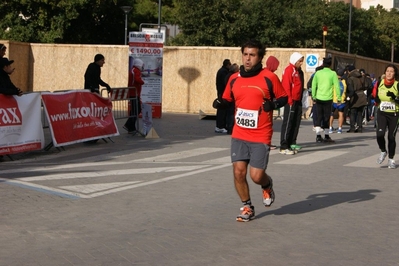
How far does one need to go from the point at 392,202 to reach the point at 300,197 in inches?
46.2

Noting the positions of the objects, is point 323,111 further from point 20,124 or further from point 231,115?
point 20,124

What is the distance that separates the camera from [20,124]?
47.9 feet

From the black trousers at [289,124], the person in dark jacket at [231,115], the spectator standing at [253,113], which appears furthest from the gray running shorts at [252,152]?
the person in dark jacket at [231,115]

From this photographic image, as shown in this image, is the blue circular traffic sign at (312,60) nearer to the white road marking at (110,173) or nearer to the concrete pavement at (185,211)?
the concrete pavement at (185,211)

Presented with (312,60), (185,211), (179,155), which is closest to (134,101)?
(179,155)

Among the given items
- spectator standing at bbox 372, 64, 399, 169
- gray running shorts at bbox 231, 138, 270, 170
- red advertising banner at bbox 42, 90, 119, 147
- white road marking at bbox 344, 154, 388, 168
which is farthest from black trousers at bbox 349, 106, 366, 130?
gray running shorts at bbox 231, 138, 270, 170

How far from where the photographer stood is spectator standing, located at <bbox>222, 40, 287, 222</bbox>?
8.62m

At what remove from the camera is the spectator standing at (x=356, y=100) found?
23.4 metres

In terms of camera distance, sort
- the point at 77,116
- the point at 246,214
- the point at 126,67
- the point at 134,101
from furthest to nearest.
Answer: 1. the point at 126,67
2. the point at 134,101
3. the point at 77,116
4. the point at 246,214

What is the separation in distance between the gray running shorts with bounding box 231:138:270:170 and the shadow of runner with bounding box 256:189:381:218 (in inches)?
34.6

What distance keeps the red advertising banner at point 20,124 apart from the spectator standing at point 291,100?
185 inches

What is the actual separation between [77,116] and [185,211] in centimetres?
738

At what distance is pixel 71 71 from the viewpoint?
32.6 m

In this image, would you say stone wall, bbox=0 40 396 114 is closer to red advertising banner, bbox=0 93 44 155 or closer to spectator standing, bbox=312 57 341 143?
spectator standing, bbox=312 57 341 143
